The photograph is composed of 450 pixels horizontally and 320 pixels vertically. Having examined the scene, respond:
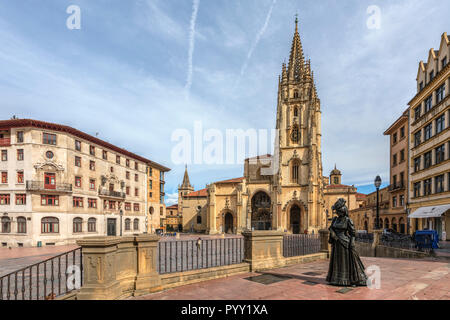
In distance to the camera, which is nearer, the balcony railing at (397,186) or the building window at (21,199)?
the building window at (21,199)

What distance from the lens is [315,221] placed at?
43.2 metres

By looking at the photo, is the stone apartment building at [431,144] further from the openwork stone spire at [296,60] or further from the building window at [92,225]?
the building window at [92,225]

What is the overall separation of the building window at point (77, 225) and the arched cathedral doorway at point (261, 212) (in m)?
29.6

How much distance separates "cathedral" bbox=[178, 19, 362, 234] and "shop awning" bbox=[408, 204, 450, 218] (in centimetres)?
1920

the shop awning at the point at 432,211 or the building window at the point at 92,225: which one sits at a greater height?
the shop awning at the point at 432,211

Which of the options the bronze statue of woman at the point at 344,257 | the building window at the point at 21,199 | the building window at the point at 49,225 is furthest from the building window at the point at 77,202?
the bronze statue of woman at the point at 344,257

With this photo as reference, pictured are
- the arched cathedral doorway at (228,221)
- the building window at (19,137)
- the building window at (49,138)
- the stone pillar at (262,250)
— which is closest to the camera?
the stone pillar at (262,250)

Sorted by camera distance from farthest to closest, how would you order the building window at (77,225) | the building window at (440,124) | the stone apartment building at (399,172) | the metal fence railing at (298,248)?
the stone apartment building at (399,172), the building window at (77,225), the building window at (440,124), the metal fence railing at (298,248)

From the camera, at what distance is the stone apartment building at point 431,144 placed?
21188mm

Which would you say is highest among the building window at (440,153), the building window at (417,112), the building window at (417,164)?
the building window at (417,112)

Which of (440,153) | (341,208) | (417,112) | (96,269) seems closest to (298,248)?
(341,208)

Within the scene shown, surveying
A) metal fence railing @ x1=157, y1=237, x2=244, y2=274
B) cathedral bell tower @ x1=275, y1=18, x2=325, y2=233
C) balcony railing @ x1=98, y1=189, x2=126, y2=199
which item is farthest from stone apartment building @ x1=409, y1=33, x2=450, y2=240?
balcony railing @ x1=98, y1=189, x2=126, y2=199
